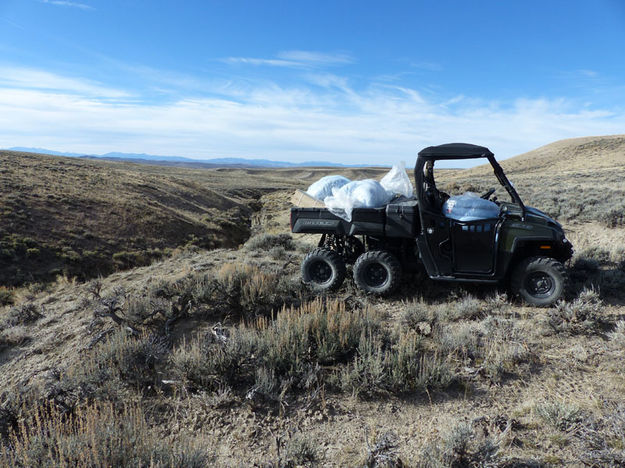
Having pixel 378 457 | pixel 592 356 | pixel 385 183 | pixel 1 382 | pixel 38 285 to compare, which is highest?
pixel 385 183

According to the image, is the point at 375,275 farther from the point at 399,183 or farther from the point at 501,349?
the point at 501,349

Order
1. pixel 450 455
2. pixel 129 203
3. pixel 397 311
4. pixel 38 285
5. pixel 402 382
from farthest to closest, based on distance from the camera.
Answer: pixel 129 203 < pixel 38 285 < pixel 397 311 < pixel 402 382 < pixel 450 455

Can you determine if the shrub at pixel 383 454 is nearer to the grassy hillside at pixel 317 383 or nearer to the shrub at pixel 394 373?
the grassy hillside at pixel 317 383

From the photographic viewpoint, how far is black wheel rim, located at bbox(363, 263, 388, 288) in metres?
5.57

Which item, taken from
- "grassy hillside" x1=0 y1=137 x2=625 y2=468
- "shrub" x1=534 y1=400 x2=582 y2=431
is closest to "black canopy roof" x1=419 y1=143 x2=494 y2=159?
"grassy hillside" x1=0 y1=137 x2=625 y2=468

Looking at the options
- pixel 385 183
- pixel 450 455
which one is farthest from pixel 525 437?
pixel 385 183

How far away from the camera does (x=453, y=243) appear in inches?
197

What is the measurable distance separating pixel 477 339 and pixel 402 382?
1.41 metres

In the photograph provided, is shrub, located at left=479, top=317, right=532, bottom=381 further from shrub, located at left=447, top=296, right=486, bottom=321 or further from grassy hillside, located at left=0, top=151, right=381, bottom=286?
grassy hillside, located at left=0, top=151, right=381, bottom=286

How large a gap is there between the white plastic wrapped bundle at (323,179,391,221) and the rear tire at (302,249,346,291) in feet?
2.31

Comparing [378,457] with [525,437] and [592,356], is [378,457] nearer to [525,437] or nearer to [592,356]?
[525,437]

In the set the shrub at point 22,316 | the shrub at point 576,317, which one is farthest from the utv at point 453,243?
the shrub at point 22,316

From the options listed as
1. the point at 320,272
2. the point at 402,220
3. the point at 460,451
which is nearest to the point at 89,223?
the point at 320,272

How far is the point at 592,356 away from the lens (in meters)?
3.77
